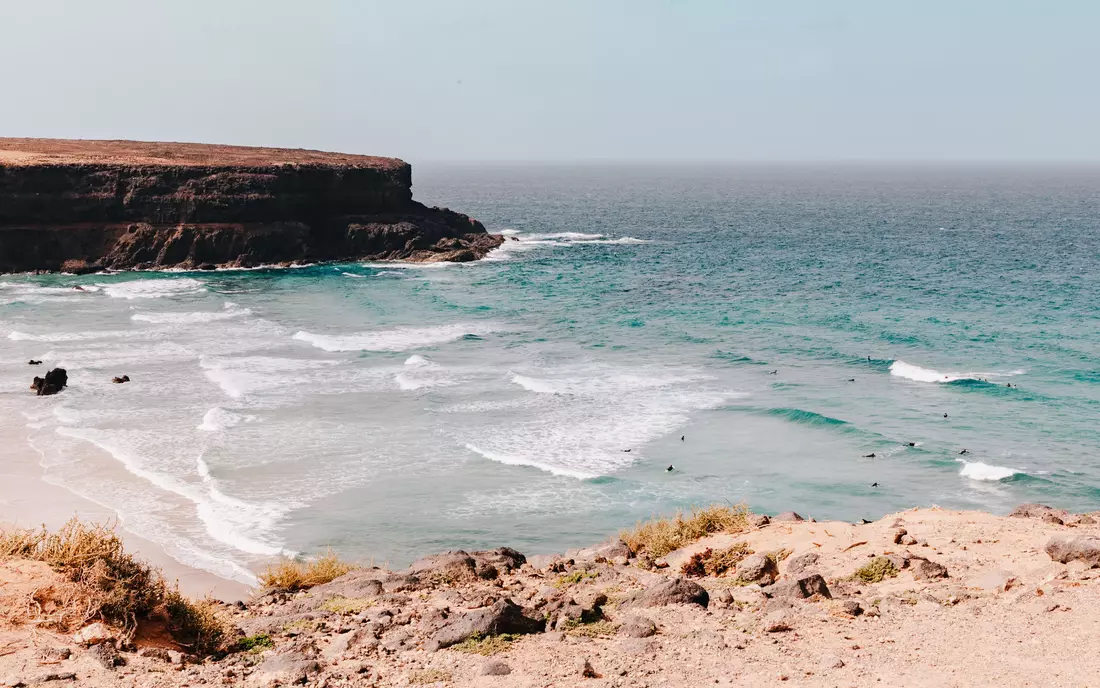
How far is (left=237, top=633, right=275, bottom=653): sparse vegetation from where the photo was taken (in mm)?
13023

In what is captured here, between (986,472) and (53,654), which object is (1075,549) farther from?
(986,472)

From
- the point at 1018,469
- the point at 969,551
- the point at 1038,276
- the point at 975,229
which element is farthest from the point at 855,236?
the point at 969,551

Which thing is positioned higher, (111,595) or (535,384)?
(111,595)

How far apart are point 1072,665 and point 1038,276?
6447 cm

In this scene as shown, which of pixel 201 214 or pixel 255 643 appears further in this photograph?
pixel 201 214

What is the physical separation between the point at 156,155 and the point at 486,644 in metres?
83.8

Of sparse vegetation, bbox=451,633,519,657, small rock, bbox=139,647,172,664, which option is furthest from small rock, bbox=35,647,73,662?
sparse vegetation, bbox=451,633,519,657

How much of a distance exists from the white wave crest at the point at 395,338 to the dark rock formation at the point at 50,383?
12277mm

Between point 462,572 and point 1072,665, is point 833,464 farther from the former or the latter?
point 1072,665

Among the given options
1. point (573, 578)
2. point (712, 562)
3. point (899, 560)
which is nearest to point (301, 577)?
point (573, 578)

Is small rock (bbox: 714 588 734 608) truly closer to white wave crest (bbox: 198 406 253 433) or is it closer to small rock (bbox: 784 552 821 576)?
small rock (bbox: 784 552 821 576)

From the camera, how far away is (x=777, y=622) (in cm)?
1313

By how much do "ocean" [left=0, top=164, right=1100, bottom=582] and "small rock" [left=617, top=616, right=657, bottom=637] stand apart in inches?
413

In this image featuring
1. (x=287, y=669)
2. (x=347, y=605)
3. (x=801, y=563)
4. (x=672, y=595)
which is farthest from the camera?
(x=801, y=563)
